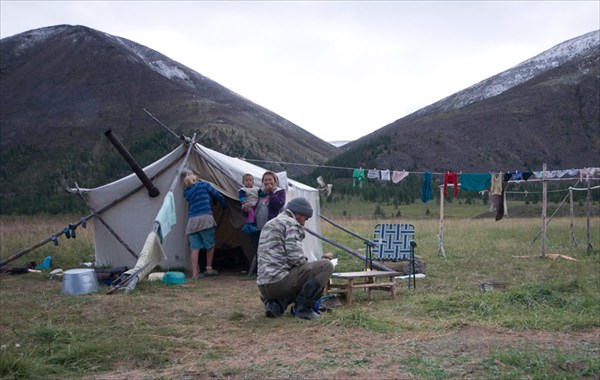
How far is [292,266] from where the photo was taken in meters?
6.73

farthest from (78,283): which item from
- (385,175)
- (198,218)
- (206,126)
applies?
(206,126)

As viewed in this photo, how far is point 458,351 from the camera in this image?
5.09 meters

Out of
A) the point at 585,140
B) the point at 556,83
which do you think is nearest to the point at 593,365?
the point at 585,140

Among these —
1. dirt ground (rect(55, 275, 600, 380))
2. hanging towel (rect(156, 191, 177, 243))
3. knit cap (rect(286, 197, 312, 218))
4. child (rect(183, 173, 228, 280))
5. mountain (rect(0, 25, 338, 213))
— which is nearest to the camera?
dirt ground (rect(55, 275, 600, 380))

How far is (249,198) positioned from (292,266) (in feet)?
12.1

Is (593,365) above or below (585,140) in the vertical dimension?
below

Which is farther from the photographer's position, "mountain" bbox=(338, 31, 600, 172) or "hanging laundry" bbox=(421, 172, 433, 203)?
"mountain" bbox=(338, 31, 600, 172)

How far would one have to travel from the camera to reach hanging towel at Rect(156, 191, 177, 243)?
916cm

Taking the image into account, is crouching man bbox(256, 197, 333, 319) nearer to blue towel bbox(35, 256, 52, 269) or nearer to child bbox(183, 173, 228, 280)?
child bbox(183, 173, 228, 280)

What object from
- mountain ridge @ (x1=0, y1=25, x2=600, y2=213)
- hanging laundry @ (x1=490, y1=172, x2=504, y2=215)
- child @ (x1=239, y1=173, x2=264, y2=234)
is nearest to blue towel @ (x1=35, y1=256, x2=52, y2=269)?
child @ (x1=239, y1=173, x2=264, y2=234)

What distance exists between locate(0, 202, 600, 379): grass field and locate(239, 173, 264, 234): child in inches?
34.7

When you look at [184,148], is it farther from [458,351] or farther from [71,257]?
[458,351]

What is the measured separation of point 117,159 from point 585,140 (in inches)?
1391

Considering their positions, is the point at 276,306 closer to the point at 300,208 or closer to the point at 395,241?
the point at 300,208
